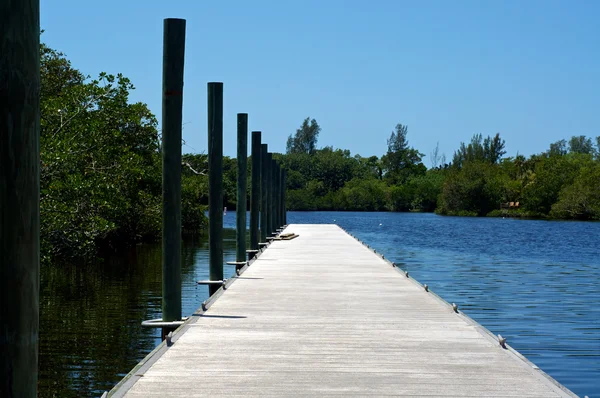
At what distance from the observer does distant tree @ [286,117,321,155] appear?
16675cm

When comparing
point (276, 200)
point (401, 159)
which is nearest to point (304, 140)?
point (401, 159)

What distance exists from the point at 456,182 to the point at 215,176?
311 ft

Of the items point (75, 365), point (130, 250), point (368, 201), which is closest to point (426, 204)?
point (368, 201)

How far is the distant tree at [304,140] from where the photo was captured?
167m

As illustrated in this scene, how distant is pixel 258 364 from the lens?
7.52 metres

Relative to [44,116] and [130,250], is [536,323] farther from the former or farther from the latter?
[130,250]

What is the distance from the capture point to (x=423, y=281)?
78.4 feet

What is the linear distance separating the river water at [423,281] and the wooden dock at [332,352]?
1650 mm

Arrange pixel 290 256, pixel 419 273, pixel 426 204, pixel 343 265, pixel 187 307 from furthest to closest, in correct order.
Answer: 1. pixel 426 204
2. pixel 419 273
3. pixel 290 256
4. pixel 343 265
5. pixel 187 307

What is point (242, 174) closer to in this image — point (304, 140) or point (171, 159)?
point (171, 159)

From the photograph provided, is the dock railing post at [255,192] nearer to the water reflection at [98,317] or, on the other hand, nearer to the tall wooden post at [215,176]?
the water reflection at [98,317]

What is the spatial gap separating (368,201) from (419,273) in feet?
359

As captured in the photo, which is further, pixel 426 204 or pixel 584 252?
pixel 426 204

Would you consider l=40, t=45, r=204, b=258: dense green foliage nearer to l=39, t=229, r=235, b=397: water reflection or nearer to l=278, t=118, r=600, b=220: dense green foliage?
l=39, t=229, r=235, b=397: water reflection
